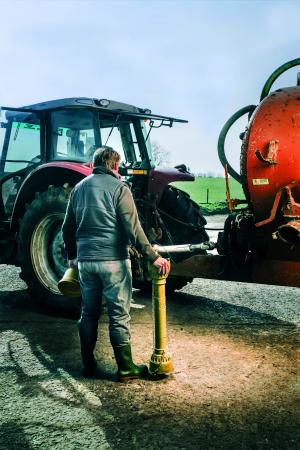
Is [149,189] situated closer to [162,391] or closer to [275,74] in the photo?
[275,74]

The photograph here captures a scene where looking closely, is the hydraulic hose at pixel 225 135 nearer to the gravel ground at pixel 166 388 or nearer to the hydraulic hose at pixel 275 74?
the hydraulic hose at pixel 275 74

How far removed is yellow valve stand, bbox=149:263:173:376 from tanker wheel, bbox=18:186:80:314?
1.74 meters

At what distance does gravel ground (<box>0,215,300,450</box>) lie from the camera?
2744mm

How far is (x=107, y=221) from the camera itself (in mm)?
3512

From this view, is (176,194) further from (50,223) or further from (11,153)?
(11,153)

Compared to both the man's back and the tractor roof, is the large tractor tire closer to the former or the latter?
the tractor roof

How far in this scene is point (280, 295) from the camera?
6363mm

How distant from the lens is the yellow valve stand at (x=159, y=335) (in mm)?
3623

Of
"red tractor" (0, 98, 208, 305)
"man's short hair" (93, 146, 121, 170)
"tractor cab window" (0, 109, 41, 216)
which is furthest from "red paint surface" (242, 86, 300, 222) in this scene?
"tractor cab window" (0, 109, 41, 216)

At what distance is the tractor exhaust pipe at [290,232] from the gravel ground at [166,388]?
1036mm

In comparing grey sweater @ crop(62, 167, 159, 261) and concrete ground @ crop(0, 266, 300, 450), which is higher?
grey sweater @ crop(62, 167, 159, 261)

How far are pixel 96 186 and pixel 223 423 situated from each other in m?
1.88

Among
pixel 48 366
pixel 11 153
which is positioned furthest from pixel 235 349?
pixel 11 153

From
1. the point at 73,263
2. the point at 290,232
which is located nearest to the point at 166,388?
the point at 73,263
